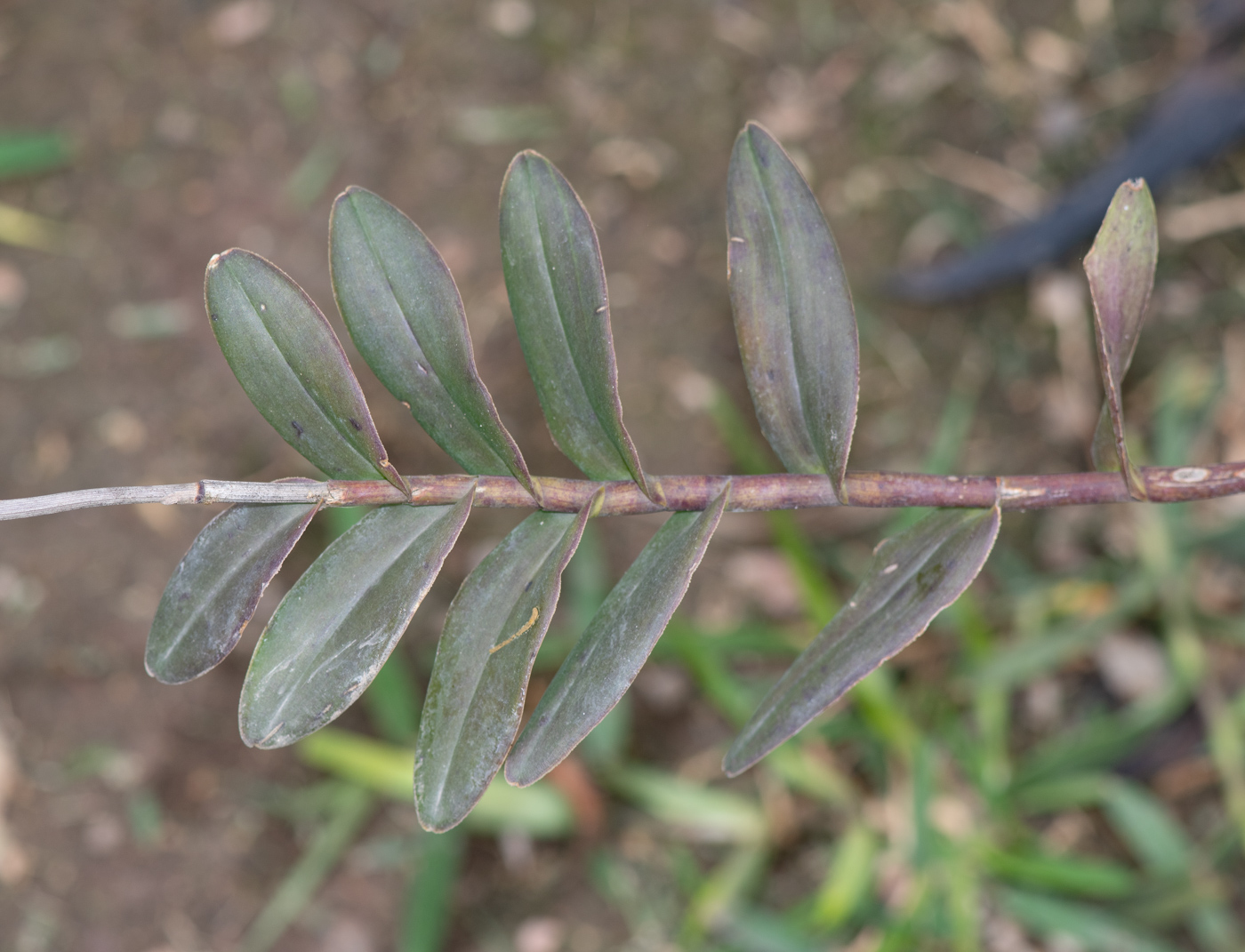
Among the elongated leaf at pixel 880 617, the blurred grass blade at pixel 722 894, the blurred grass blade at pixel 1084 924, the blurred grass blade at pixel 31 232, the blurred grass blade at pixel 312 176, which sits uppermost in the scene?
the elongated leaf at pixel 880 617

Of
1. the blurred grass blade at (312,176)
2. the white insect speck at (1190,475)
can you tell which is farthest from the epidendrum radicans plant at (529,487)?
the blurred grass blade at (312,176)

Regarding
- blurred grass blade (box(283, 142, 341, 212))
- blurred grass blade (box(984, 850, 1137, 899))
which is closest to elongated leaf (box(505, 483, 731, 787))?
blurred grass blade (box(984, 850, 1137, 899))

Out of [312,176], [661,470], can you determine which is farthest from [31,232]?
[661,470]

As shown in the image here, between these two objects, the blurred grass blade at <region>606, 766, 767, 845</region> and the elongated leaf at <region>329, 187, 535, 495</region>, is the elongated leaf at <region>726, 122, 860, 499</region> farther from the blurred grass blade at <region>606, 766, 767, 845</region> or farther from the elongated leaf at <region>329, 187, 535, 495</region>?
the blurred grass blade at <region>606, 766, 767, 845</region>

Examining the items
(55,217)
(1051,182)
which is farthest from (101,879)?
(1051,182)

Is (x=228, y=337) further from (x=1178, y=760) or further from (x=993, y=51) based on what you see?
(x=993, y=51)

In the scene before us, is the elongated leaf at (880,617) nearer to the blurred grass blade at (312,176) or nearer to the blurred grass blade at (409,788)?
the blurred grass blade at (409,788)

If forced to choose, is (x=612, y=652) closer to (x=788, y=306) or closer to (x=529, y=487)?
(x=529, y=487)
